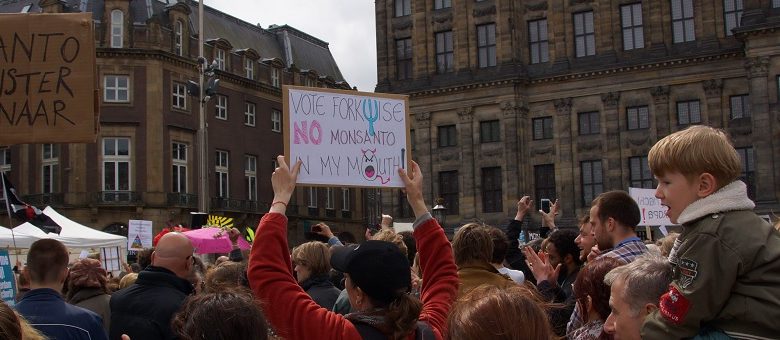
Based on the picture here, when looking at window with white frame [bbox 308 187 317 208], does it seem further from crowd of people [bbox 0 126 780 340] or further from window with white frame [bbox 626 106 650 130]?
crowd of people [bbox 0 126 780 340]

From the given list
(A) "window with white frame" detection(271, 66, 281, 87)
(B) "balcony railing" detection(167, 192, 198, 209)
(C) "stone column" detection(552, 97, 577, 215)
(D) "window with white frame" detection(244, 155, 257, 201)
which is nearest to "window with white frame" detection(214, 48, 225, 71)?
(A) "window with white frame" detection(271, 66, 281, 87)

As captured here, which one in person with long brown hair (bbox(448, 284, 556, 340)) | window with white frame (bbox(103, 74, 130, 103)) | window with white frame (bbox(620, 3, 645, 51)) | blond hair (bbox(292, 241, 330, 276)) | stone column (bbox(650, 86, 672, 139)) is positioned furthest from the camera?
window with white frame (bbox(103, 74, 130, 103))

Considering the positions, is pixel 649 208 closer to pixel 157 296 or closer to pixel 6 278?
pixel 6 278

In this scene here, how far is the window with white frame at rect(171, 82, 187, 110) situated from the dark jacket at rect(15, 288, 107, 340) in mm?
42790

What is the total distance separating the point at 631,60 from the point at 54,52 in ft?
121

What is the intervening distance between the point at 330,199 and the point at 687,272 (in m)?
57.8

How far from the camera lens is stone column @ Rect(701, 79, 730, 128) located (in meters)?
38.8

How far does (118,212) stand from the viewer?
44.8 meters

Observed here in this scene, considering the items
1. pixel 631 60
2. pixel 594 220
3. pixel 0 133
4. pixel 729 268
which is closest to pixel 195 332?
pixel 729 268

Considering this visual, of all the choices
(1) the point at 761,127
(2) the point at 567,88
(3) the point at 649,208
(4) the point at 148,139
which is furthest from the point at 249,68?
(3) the point at 649,208

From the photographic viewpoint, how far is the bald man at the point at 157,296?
5504mm

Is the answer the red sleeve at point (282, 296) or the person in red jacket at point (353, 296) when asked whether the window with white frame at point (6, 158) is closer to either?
the person in red jacket at point (353, 296)

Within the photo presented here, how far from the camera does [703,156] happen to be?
356 cm

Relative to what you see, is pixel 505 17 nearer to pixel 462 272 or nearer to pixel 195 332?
pixel 462 272
